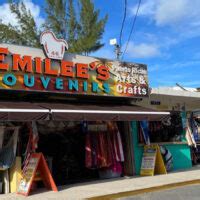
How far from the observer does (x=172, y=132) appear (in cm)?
1625

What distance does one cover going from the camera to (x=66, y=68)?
12305 mm

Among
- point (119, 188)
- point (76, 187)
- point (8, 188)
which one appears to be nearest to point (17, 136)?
point (8, 188)

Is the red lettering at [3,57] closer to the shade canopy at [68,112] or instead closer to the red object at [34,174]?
the shade canopy at [68,112]

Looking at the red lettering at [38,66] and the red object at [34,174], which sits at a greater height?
the red lettering at [38,66]

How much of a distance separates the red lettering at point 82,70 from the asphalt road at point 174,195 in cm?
415

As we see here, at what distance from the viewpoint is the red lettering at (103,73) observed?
13.2m

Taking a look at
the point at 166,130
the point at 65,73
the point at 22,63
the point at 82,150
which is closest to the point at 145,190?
the point at 82,150

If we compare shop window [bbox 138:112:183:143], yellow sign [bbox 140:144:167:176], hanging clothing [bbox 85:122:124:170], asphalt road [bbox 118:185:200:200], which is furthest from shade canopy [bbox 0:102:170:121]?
shop window [bbox 138:112:183:143]

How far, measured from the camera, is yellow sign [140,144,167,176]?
13.8 meters

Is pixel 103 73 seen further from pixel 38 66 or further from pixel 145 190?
pixel 145 190

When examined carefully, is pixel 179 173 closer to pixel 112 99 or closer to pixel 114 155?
pixel 114 155

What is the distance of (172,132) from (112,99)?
12.0 feet

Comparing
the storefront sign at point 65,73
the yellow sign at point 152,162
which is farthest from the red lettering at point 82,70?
the yellow sign at point 152,162

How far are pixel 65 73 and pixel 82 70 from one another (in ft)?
2.21
